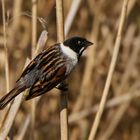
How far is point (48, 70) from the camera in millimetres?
1795

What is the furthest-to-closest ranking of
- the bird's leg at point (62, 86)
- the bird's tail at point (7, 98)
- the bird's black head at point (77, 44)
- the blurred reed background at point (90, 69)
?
1. the blurred reed background at point (90, 69)
2. the bird's black head at point (77, 44)
3. the bird's leg at point (62, 86)
4. the bird's tail at point (7, 98)

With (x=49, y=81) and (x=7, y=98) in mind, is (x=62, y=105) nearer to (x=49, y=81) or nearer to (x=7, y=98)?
(x=49, y=81)

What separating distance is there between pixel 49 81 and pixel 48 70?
4cm

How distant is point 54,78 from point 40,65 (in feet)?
0.24

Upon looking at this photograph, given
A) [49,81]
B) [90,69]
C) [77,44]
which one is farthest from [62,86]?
[90,69]

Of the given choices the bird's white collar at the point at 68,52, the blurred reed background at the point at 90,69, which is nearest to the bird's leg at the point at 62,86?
the bird's white collar at the point at 68,52

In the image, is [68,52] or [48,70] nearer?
[48,70]

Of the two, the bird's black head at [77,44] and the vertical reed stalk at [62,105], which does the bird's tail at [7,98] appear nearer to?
the vertical reed stalk at [62,105]

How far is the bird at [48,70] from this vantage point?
172cm

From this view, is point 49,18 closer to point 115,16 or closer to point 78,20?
point 78,20

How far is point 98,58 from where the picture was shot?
3.20 m

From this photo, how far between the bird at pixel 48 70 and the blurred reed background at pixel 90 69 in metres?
1.20

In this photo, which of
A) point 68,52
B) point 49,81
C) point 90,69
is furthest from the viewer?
point 90,69

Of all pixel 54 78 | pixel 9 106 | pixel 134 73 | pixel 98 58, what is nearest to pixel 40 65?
pixel 54 78
